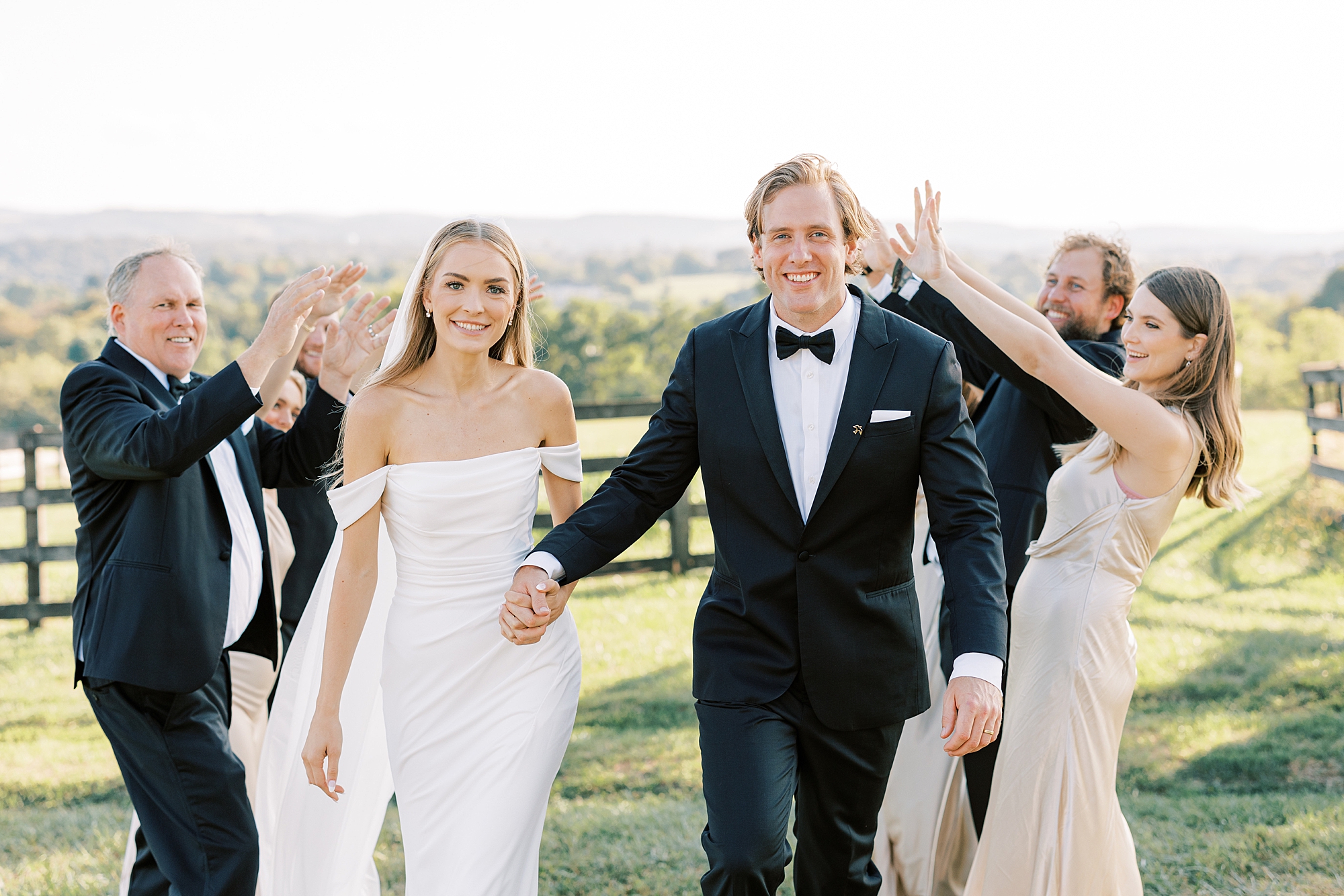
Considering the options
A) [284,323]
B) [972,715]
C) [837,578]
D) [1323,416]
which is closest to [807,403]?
[837,578]

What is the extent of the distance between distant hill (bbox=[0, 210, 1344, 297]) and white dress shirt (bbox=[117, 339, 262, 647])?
1293 inches

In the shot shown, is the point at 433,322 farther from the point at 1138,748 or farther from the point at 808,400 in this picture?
the point at 1138,748

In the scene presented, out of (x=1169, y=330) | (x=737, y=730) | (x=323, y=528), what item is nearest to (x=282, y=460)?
(x=323, y=528)

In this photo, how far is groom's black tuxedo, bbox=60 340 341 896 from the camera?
132 inches

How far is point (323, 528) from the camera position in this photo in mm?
5027

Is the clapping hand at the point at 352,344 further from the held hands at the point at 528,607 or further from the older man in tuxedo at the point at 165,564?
the held hands at the point at 528,607

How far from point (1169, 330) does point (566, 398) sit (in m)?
2.04

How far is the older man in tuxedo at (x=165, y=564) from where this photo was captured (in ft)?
11.0

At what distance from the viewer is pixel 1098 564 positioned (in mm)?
3648

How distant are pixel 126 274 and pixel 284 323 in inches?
27.5

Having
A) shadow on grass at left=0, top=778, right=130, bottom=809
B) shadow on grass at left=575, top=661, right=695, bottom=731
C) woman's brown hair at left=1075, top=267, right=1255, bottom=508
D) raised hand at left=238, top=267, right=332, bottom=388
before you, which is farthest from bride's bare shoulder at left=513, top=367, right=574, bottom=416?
shadow on grass at left=0, top=778, right=130, bottom=809

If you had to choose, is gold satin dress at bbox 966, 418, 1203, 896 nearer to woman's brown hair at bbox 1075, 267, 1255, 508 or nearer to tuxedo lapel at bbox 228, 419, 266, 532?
woman's brown hair at bbox 1075, 267, 1255, 508

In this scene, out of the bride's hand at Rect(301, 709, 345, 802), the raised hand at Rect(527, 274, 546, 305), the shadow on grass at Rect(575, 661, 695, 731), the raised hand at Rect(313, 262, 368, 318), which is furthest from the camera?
the shadow on grass at Rect(575, 661, 695, 731)

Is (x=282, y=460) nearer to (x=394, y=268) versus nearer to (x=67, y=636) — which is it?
(x=67, y=636)
